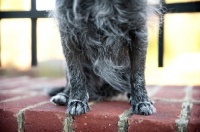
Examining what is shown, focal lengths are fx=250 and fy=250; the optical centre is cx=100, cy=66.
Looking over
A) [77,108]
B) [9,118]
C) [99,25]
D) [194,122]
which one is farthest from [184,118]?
[9,118]

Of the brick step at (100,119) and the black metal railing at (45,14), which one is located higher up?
the black metal railing at (45,14)

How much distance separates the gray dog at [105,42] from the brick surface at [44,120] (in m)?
0.07

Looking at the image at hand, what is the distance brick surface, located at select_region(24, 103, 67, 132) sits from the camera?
48.2 inches

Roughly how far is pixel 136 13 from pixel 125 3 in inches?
3.0

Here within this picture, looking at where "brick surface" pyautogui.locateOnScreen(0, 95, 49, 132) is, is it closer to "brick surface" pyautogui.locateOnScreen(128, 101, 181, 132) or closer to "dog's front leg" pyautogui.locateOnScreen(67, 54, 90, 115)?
"dog's front leg" pyautogui.locateOnScreen(67, 54, 90, 115)

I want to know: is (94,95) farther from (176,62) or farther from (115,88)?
(176,62)

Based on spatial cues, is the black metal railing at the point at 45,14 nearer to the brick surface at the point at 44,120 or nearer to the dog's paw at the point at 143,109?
the dog's paw at the point at 143,109

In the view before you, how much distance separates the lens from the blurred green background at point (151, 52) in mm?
2936

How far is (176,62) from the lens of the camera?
3199 mm

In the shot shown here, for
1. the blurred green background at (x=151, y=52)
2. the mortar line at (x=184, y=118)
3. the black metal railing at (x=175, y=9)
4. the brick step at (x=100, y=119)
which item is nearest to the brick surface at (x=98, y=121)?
the brick step at (x=100, y=119)

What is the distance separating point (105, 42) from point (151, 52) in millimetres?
1687

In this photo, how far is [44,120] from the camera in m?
1.24

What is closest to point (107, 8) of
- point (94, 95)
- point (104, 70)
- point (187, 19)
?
point (104, 70)

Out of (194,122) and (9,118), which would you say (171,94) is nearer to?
(194,122)
